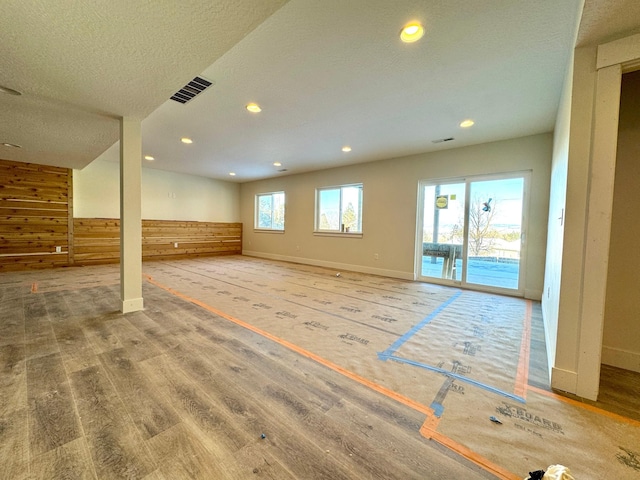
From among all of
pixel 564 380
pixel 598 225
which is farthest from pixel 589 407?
pixel 598 225

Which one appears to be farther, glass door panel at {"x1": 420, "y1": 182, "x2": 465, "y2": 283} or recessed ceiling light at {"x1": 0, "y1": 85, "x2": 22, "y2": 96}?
glass door panel at {"x1": 420, "y1": 182, "x2": 465, "y2": 283}

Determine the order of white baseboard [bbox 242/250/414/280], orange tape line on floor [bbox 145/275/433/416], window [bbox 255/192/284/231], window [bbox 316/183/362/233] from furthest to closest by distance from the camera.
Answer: window [bbox 255/192/284/231] < window [bbox 316/183/362/233] < white baseboard [bbox 242/250/414/280] < orange tape line on floor [bbox 145/275/433/416]

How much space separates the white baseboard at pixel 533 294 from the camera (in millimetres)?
3875

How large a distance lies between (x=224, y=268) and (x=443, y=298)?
474 cm

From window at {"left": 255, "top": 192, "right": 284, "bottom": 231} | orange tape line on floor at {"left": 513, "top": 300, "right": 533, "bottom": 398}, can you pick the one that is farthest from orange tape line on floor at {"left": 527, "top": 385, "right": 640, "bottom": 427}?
window at {"left": 255, "top": 192, "right": 284, "bottom": 231}

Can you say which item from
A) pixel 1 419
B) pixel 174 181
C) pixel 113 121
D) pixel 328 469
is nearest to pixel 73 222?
pixel 174 181

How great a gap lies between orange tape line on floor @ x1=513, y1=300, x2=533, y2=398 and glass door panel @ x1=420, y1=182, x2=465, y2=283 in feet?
5.88

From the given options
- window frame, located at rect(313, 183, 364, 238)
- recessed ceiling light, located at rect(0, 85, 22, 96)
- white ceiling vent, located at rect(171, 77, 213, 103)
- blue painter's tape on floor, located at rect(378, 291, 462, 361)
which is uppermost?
white ceiling vent, located at rect(171, 77, 213, 103)

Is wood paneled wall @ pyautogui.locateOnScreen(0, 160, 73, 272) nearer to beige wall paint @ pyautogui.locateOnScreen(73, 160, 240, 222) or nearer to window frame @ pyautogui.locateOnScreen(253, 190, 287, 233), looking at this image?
beige wall paint @ pyautogui.locateOnScreen(73, 160, 240, 222)

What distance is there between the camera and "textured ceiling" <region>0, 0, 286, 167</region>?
142 centimetres

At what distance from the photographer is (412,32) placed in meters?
1.88

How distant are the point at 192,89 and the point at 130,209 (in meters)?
1.55

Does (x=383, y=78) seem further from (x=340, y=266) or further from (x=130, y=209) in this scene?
(x=340, y=266)

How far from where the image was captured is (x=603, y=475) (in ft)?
3.63
